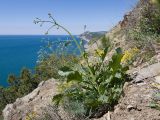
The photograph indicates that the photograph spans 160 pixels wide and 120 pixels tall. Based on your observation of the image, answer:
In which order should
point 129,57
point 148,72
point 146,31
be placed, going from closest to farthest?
point 148,72 → point 129,57 → point 146,31

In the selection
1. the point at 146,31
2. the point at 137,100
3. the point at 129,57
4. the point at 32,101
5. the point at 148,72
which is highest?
the point at 146,31

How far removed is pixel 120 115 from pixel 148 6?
5.34 metres

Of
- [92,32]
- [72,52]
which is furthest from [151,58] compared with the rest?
[72,52]

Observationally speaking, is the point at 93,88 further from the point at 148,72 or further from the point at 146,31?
the point at 146,31

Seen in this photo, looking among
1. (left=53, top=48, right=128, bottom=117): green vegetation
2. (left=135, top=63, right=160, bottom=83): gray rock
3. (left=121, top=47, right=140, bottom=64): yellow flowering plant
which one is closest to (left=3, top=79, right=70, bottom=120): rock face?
(left=121, top=47, right=140, bottom=64): yellow flowering plant

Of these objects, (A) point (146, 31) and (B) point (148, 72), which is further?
(A) point (146, 31)

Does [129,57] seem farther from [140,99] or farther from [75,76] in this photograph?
[140,99]

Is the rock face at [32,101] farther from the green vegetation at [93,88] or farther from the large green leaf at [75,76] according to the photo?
the large green leaf at [75,76]

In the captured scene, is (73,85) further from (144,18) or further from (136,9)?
(136,9)

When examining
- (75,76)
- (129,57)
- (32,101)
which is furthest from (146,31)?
(32,101)

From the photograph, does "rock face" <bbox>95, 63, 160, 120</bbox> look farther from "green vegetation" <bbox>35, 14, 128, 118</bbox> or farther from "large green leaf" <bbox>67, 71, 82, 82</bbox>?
"large green leaf" <bbox>67, 71, 82, 82</bbox>

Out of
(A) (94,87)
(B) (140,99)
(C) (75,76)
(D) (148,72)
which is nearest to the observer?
(B) (140,99)

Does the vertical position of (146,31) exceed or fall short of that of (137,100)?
it exceeds it

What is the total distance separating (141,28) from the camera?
32.8 feet
